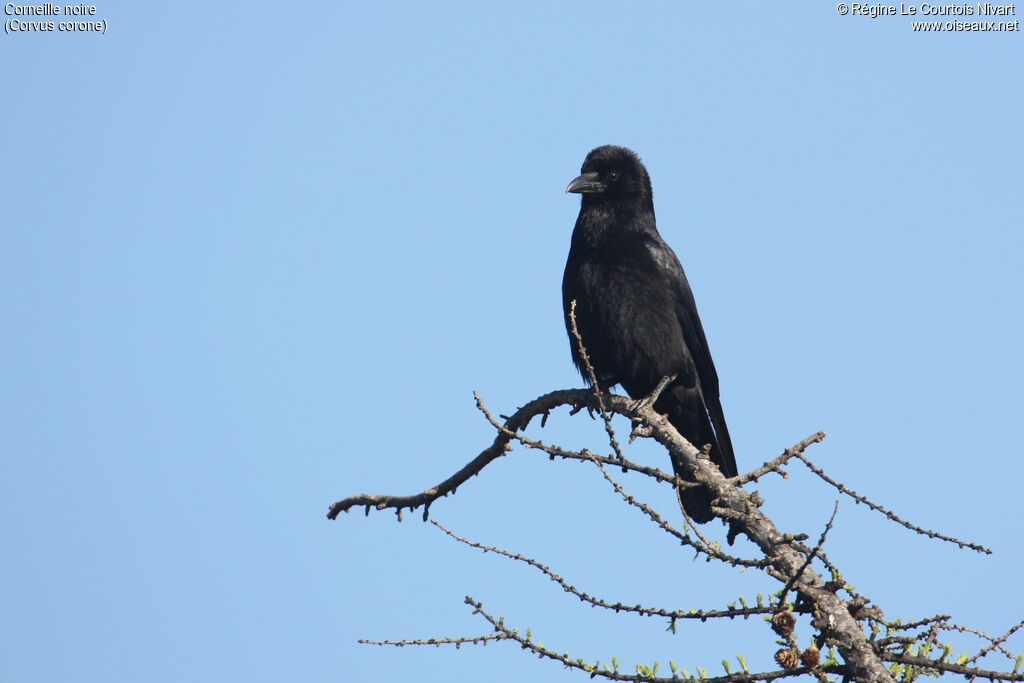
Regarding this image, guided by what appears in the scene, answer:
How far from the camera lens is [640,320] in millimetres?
6352

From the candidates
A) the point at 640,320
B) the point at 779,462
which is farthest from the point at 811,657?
the point at 640,320

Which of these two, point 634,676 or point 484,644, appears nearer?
point 634,676

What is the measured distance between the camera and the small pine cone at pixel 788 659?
318 centimetres

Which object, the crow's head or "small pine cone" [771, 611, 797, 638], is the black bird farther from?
"small pine cone" [771, 611, 797, 638]

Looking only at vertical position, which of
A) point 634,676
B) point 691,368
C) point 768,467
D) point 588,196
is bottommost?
point 634,676

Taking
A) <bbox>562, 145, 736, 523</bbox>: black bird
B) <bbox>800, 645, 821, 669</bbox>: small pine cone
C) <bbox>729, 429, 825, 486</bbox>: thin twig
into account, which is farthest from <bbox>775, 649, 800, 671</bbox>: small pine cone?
<bbox>562, 145, 736, 523</bbox>: black bird

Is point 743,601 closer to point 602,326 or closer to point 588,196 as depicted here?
point 602,326

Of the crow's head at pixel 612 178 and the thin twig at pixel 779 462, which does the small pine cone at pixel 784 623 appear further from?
the crow's head at pixel 612 178

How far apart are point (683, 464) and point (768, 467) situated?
72 centimetres

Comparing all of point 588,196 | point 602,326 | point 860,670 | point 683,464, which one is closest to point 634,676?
point 860,670

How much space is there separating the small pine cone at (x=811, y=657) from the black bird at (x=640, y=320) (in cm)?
334

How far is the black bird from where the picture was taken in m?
6.37

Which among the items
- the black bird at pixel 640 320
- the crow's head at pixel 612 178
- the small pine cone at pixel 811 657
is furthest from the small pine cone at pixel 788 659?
the crow's head at pixel 612 178

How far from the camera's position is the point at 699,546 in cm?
293
